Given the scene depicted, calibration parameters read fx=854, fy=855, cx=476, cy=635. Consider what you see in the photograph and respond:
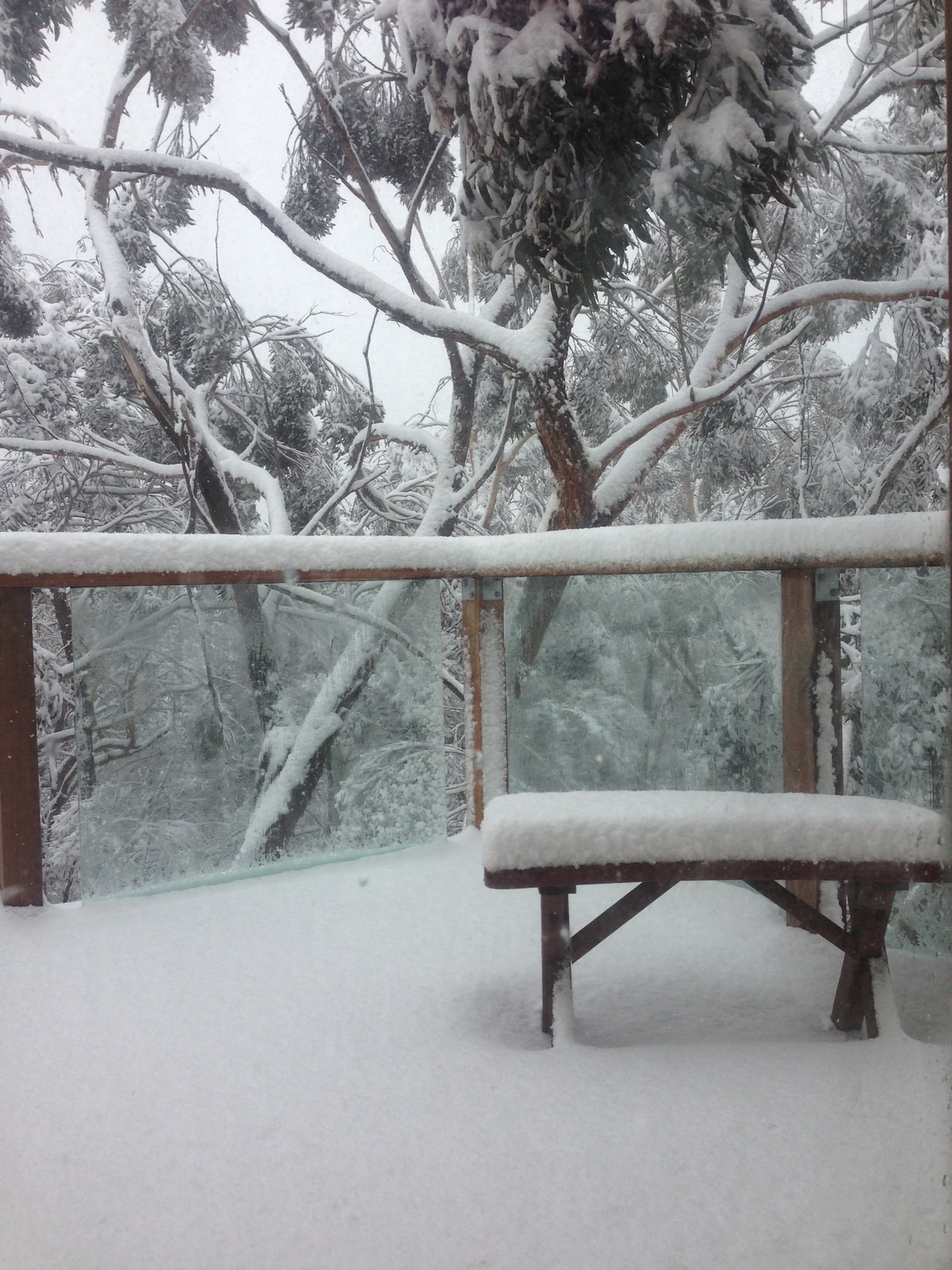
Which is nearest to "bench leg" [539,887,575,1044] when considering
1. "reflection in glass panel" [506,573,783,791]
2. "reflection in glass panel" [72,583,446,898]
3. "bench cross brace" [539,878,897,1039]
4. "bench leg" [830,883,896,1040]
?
"bench cross brace" [539,878,897,1039]

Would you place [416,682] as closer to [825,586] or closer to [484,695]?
[484,695]

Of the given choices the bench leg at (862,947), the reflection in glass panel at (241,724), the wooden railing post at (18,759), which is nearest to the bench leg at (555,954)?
the bench leg at (862,947)

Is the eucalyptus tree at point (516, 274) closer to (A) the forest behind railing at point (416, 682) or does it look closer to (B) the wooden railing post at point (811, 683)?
(A) the forest behind railing at point (416, 682)

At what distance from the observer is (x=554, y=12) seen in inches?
40.8

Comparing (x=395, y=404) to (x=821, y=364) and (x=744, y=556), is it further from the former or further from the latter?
(x=744, y=556)

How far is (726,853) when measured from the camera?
0.92m

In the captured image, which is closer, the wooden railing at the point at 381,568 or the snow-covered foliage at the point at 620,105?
the snow-covered foliage at the point at 620,105

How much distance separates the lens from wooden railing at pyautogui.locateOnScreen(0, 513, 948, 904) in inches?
49.4

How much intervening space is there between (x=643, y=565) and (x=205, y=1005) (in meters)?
0.94

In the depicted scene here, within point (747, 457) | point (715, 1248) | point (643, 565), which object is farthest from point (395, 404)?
point (715, 1248)

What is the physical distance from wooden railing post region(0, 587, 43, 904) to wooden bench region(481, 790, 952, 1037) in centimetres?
84

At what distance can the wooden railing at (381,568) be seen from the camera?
1256 mm

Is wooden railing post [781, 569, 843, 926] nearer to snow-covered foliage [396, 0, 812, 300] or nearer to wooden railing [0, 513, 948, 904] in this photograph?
wooden railing [0, 513, 948, 904]

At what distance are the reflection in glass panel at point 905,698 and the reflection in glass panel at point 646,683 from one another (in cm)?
22
